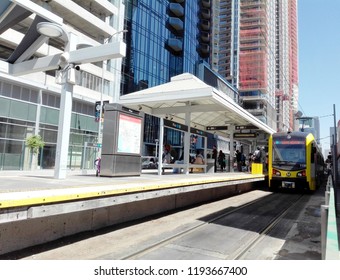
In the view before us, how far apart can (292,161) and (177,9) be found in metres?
51.1

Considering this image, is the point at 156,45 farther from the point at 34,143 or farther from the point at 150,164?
the point at 34,143

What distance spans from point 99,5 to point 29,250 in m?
37.0

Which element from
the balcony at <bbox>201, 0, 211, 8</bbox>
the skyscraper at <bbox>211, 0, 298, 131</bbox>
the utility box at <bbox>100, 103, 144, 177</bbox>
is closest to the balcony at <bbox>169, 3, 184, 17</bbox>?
the balcony at <bbox>201, 0, 211, 8</bbox>

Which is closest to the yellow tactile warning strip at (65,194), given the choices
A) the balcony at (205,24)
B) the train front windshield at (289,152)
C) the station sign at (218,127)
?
the train front windshield at (289,152)

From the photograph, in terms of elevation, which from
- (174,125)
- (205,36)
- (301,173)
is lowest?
(301,173)

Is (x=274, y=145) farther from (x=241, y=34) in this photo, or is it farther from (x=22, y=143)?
(x=241, y=34)

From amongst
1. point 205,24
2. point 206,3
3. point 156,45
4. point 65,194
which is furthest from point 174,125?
point 206,3

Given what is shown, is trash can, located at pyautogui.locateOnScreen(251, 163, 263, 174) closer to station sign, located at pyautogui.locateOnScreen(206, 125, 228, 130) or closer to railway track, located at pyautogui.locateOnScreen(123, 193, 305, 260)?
station sign, located at pyautogui.locateOnScreen(206, 125, 228, 130)

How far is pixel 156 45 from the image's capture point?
2199 inches

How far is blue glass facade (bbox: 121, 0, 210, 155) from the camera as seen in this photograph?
49406 millimetres

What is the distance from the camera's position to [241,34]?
4594 inches

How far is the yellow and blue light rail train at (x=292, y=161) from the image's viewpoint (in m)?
17.2

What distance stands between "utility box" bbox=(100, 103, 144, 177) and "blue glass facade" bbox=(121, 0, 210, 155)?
127 feet

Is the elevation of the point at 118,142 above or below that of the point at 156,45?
below
